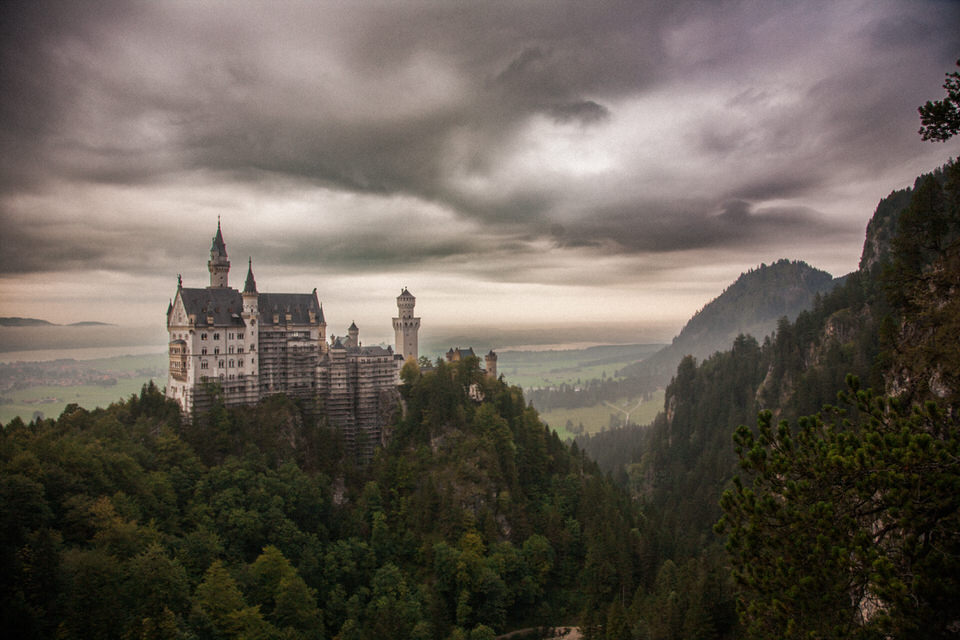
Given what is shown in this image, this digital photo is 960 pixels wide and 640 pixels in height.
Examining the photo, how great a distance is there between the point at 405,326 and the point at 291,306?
24.2 m

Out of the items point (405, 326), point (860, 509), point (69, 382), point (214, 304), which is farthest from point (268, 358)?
point (860, 509)

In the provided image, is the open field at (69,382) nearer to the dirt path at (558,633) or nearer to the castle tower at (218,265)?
the castle tower at (218,265)

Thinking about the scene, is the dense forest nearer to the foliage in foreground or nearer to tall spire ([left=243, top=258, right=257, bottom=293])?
the foliage in foreground

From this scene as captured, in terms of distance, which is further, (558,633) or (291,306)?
(291,306)

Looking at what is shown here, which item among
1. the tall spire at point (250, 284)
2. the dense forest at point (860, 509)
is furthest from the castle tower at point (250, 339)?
the dense forest at point (860, 509)

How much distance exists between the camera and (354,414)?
83875 millimetres

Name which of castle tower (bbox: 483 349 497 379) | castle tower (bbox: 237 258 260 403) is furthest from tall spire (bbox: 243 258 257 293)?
castle tower (bbox: 483 349 497 379)

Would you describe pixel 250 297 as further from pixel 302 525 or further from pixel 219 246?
pixel 302 525

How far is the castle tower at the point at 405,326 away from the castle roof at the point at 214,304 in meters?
30.3

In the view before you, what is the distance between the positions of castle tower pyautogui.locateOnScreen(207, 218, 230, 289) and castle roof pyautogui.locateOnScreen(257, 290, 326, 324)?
20.1ft

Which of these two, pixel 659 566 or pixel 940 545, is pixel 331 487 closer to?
pixel 659 566

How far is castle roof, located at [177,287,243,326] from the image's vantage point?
72625 millimetres

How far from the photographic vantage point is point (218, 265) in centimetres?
7969

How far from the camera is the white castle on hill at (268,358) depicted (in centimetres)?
7225
